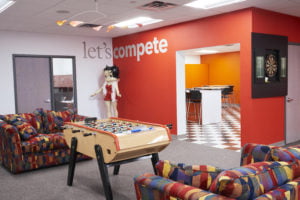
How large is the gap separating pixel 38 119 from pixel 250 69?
3959mm

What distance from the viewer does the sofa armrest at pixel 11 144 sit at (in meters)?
4.60

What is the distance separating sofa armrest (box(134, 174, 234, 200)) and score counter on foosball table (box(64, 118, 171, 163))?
3.58 ft

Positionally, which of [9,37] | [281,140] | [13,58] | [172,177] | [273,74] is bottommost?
[281,140]

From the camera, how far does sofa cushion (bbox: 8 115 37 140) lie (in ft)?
15.6

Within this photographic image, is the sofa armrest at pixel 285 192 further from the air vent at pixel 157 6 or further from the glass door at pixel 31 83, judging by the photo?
the glass door at pixel 31 83

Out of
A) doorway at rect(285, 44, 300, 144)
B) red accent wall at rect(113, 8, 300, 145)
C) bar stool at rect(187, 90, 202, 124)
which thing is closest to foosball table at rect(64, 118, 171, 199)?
red accent wall at rect(113, 8, 300, 145)

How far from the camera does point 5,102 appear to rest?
727cm

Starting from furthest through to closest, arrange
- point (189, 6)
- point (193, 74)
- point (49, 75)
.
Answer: point (193, 74), point (49, 75), point (189, 6)

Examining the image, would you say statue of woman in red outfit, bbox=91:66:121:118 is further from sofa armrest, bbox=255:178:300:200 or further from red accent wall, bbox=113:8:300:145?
sofa armrest, bbox=255:178:300:200

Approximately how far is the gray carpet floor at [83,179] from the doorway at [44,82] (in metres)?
2.93

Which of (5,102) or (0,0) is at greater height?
(0,0)

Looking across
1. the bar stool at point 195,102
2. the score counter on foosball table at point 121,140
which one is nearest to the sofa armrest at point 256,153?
the score counter on foosball table at point 121,140

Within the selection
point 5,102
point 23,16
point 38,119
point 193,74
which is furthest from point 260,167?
point 193,74

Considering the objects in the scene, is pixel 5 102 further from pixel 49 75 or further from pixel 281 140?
pixel 281 140
